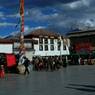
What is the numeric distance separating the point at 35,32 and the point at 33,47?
1159 cm

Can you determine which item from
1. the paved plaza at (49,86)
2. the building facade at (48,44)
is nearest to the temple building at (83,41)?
the building facade at (48,44)

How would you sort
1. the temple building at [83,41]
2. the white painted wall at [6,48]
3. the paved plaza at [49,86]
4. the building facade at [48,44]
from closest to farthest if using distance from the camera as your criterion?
the paved plaza at [49,86] → the white painted wall at [6,48] → the building facade at [48,44] → the temple building at [83,41]

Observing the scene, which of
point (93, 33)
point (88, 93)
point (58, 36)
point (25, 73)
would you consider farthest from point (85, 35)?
point (88, 93)

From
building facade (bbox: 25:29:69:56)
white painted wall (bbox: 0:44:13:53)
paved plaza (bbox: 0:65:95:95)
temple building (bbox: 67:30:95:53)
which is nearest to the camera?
paved plaza (bbox: 0:65:95:95)

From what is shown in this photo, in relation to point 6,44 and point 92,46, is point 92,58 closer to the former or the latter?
point 92,46

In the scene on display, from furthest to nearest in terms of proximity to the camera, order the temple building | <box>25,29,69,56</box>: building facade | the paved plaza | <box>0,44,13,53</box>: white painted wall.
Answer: the temple building → <box>25,29,69,56</box>: building facade → <box>0,44,13,53</box>: white painted wall → the paved plaza

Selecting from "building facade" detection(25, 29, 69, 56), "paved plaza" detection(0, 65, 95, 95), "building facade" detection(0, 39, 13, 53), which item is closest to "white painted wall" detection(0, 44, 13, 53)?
"building facade" detection(0, 39, 13, 53)

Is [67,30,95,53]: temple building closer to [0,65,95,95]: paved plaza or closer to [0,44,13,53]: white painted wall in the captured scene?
[0,44,13,53]: white painted wall

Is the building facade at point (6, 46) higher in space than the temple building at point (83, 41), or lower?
lower

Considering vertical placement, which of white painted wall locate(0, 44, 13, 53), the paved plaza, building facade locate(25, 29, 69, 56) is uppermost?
building facade locate(25, 29, 69, 56)

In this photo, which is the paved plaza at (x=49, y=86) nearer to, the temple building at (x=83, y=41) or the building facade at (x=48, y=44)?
the building facade at (x=48, y=44)

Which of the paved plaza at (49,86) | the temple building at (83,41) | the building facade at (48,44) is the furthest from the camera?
the temple building at (83,41)

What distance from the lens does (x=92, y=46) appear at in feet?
325

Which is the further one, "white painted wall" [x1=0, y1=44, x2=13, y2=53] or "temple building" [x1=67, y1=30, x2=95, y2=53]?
"temple building" [x1=67, y1=30, x2=95, y2=53]
